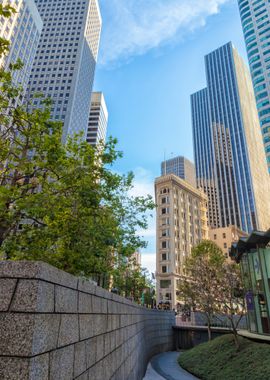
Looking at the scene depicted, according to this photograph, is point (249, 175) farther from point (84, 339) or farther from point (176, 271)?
point (84, 339)

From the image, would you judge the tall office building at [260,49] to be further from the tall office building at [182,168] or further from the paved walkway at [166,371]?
the tall office building at [182,168]

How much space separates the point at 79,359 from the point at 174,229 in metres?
66.6

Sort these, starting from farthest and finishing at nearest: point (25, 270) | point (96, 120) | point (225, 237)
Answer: point (96, 120) < point (225, 237) < point (25, 270)

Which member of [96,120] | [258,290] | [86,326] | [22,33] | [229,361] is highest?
[96,120]

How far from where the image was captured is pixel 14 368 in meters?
2.59

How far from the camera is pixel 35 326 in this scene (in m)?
2.74

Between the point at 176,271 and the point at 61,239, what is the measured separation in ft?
196

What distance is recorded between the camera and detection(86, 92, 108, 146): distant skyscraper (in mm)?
137500

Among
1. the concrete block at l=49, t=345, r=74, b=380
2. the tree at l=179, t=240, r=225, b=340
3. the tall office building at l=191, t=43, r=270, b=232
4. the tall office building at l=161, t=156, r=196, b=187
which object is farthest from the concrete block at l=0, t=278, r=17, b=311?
the tall office building at l=161, t=156, r=196, b=187

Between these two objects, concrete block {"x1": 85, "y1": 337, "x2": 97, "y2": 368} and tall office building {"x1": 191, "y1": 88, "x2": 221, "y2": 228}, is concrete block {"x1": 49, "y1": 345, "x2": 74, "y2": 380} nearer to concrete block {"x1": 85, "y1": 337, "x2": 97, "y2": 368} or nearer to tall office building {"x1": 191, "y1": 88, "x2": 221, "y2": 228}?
concrete block {"x1": 85, "y1": 337, "x2": 97, "y2": 368}

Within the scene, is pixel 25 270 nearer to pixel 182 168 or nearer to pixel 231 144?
pixel 231 144

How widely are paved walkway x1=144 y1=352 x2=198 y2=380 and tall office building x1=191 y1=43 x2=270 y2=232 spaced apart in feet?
414

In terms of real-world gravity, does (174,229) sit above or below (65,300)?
above

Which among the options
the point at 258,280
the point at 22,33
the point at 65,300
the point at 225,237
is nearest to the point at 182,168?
the point at 225,237
